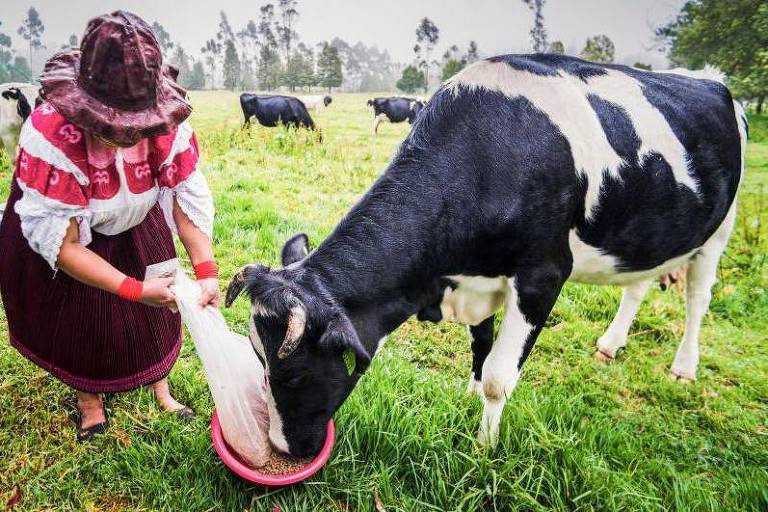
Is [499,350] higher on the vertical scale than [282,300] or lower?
lower

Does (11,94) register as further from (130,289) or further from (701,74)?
(701,74)

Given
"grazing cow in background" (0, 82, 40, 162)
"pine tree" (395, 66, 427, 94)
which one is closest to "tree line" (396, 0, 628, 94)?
"pine tree" (395, 66, 427, 94)

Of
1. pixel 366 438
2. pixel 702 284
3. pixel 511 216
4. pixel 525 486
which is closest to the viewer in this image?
pixel 511 216

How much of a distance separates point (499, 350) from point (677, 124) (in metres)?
1.54

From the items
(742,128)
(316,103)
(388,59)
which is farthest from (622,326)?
(388,59)

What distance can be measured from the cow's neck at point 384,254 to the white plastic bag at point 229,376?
0.52m

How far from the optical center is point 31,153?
6.20 feet

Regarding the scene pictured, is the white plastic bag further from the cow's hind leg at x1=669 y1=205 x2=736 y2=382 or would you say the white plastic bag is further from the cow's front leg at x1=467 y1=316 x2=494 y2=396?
the cow's hind leg at x1=669 y1=205 x2=736 y2=382

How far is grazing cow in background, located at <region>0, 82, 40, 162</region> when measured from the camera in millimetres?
7816

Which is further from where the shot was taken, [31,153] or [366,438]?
[366,438]

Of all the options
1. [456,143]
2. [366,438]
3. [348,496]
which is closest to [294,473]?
[348,496]

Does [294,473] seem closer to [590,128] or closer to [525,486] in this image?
[525,486]

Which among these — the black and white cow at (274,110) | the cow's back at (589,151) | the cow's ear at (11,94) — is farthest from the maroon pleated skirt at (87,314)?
the black and white cow at (274,110)

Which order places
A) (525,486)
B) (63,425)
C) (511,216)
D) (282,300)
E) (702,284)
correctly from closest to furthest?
(282,300)
(511,216)
(525,486)
(63,425)
(702,284)
